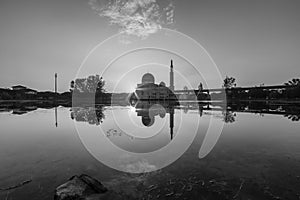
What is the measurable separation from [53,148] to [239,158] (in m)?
14.6

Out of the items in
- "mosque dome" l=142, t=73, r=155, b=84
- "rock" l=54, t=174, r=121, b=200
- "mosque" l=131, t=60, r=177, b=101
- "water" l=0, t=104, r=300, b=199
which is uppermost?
"mosque dome" l=142, t=73, r=155, b=84

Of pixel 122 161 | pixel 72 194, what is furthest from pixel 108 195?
pixel 122 161

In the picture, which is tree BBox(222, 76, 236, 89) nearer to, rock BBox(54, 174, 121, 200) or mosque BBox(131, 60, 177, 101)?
mosque BBox(131, 60, 177, 101)

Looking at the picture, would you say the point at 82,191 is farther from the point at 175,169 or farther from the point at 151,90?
the point at 151,90

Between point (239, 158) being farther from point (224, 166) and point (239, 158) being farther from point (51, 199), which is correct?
point (51, 199)

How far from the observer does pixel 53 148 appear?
545 inches

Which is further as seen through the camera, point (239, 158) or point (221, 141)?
point (221, 141)

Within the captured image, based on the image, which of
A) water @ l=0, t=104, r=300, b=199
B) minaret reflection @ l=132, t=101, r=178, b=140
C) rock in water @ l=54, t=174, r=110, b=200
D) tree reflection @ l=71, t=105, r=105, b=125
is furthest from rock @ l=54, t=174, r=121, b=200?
tree reflection @ l=71, t=105, r=105, b=125

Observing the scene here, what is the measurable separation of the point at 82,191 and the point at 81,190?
0.19 ft

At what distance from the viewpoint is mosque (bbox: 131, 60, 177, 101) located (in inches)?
5930

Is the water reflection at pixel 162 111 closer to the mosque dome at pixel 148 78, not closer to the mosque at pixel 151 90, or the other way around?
the mosque at pixel 151 90

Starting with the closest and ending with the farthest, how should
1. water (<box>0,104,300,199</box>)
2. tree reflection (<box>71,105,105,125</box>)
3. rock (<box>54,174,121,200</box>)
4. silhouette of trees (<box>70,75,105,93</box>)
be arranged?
rock (<box>54,174,121,200</box>) → water (<box>0,104,300,199</box>) → tree reflection (<box>71,105,105,125</box>) → silhouette of trees (<box>70,75,105,93</box>)

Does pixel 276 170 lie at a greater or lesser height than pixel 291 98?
lesser

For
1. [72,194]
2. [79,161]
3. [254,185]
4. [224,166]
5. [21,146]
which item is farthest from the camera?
[21,146]
